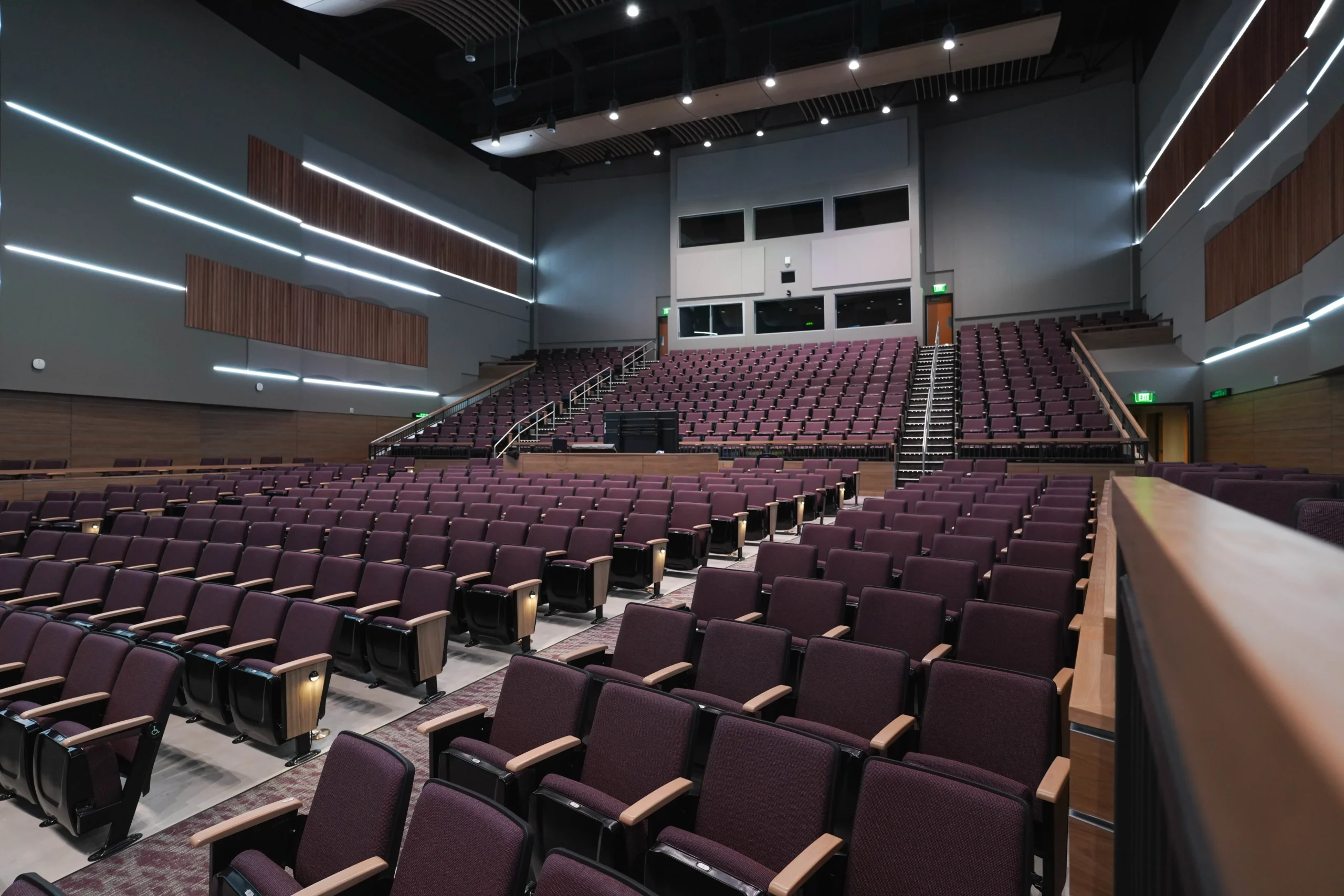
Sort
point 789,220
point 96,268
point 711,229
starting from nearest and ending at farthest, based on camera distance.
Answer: point 96,268 → point 789,220 → point 711,229

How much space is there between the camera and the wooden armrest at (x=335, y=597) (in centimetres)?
349

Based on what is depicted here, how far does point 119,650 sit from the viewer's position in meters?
2.57

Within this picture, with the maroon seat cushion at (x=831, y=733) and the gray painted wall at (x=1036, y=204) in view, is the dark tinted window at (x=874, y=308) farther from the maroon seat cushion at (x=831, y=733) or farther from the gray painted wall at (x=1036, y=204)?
the maroon seat cushion at (x=831, y=733)

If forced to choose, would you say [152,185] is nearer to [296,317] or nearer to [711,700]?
[296,317]

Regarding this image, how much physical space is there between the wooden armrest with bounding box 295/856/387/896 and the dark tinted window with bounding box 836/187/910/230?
14.3 m

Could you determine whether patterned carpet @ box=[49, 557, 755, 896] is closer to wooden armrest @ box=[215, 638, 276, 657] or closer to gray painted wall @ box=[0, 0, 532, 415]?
wooden armrest @ box=[215, 638, 276, 657]

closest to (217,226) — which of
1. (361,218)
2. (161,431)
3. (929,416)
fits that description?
(361,218)

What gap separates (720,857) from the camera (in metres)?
1.60

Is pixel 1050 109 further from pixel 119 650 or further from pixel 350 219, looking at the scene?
pixel 119 650

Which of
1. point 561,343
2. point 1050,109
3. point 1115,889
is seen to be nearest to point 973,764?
point 1115,889

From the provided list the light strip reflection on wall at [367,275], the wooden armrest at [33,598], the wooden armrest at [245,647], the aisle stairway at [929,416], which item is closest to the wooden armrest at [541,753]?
the wooden armrest at [245,647]

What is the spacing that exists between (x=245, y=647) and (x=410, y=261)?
1196 cm

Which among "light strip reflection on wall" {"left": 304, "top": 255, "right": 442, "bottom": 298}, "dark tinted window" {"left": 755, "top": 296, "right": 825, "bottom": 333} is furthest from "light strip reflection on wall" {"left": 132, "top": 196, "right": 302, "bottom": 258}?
"dark tinted window" {"left": 755, "top": 296, "right": 825, "bottom": 333}

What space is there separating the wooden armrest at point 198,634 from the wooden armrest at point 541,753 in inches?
73.4
